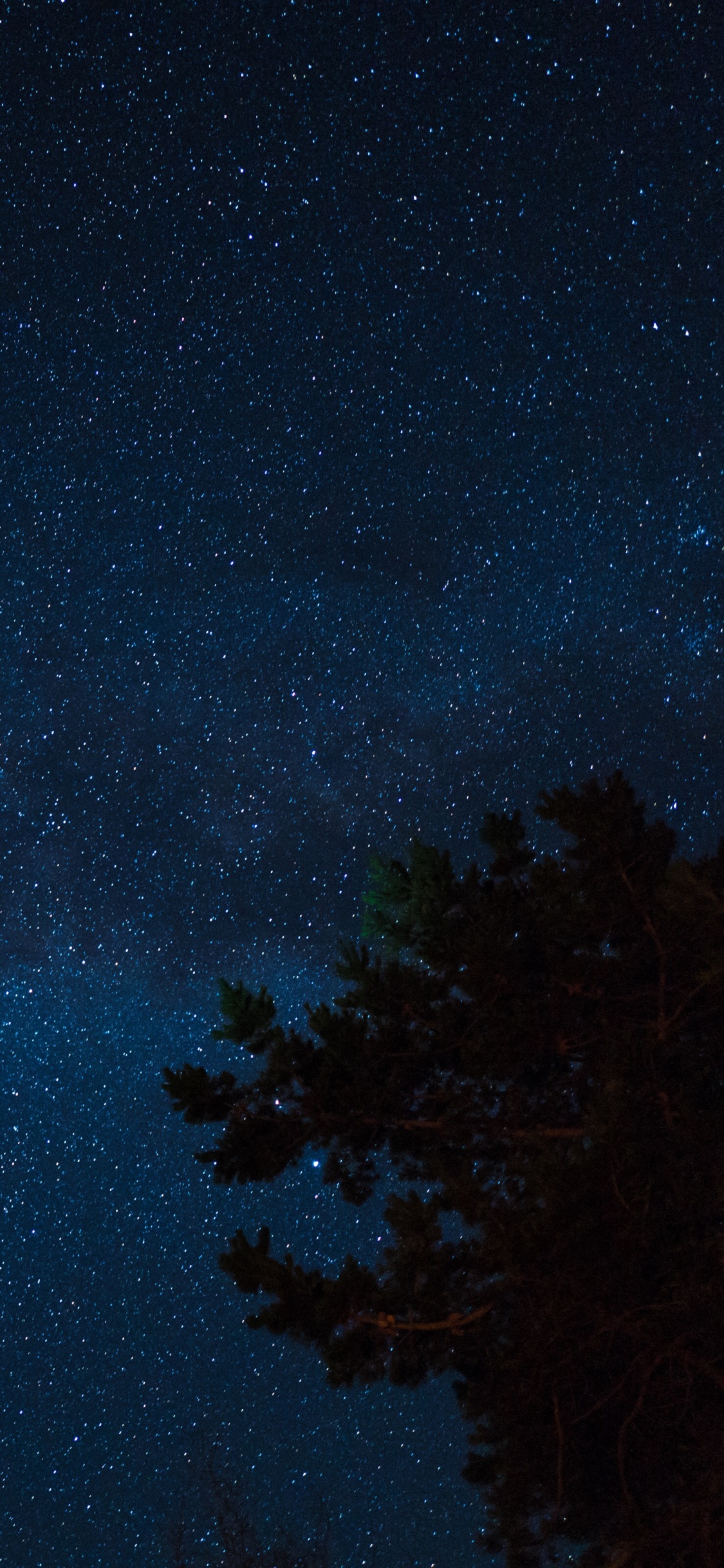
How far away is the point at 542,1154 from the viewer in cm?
700

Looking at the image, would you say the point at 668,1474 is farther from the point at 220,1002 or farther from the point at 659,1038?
the point at 220,1002

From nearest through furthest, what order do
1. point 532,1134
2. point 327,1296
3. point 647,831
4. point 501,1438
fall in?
1. point 327,1296
2. point 501,1438
3. point 532,1134
4. point 647,831

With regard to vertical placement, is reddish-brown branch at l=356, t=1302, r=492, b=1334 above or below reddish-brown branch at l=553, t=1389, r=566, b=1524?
above

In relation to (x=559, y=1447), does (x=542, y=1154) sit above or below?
above

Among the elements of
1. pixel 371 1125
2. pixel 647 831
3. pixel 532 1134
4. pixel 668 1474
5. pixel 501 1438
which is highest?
pixel 647 831

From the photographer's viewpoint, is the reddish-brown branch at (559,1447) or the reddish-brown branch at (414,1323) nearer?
the reddish-brown branch at (559,1447)

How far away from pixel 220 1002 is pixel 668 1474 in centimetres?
403

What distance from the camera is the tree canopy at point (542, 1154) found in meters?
6.47

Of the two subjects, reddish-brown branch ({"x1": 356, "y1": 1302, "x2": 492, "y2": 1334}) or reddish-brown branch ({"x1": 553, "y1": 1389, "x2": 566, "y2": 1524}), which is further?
reddish-brown branch ({"x1": 356, "y1": 1302, "x2": 492, "y2": 1334})

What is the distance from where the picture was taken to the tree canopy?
21.2ft

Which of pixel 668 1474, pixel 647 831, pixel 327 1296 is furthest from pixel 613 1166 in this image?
pixel 647 831

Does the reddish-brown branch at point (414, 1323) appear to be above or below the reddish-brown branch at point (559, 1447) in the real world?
above

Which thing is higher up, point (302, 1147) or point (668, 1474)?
point (302, 1147)

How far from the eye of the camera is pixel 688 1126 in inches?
290
